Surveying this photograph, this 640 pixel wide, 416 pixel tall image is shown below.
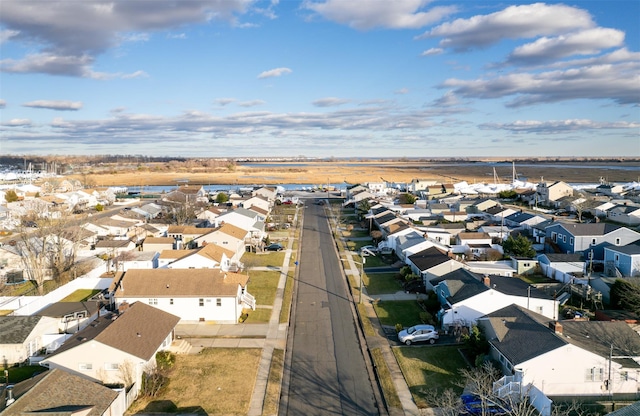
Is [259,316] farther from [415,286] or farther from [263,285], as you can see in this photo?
[415,286]

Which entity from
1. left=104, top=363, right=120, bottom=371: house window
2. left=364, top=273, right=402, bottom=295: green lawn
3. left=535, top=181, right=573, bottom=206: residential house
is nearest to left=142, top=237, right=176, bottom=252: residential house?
left=364, top=273, right=402, bottom=295: green lawn

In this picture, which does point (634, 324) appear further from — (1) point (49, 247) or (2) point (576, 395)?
(1) point (49, 247)

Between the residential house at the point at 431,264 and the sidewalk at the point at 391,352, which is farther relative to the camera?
the residential house at the point at 431,264

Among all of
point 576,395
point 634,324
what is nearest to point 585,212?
point 634,324

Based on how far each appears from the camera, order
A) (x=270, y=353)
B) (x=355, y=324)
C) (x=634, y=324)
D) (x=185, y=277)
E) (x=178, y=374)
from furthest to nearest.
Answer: (x=185, y=277) < (x=355, y=324) < (x=634, y=324) < (x=270, y=353) < (x=178, y=374)

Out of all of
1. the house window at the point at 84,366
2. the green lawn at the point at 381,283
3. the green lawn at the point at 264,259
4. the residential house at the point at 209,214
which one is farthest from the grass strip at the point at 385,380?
the residential house at the point at 209,214

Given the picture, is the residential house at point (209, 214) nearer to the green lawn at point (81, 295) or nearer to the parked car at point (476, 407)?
the green lawn at point (81, 295)

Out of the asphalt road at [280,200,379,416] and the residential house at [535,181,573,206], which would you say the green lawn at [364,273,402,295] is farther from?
Result: the residential house at [535,181,573,206]
